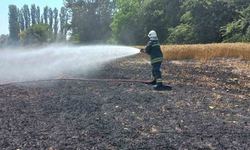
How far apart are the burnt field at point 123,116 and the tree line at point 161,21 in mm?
19336

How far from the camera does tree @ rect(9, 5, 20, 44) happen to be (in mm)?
68562

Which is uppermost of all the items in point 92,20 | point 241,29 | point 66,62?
point 92,20

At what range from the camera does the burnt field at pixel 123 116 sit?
3740 millimetres

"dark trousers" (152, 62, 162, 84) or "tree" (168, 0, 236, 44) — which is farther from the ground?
"tree" (168, 0, 236, 44)

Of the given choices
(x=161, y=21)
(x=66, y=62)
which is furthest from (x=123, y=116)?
(x=161, y=21)

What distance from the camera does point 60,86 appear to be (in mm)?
7801

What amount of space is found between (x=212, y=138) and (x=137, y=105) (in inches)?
84.9

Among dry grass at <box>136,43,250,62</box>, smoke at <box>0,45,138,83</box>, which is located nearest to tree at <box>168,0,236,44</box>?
dry grass at <box>136,43,250,62</box>

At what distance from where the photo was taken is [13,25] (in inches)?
2756

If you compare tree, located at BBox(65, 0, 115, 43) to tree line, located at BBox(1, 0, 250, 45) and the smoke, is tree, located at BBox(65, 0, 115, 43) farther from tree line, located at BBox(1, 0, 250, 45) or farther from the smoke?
the smoke

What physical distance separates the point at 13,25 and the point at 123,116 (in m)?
74.1

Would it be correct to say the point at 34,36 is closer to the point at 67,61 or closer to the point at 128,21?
the point at 128,21

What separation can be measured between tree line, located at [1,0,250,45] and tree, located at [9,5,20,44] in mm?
283

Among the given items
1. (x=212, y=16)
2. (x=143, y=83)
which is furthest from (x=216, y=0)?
(x=143, y=83)
